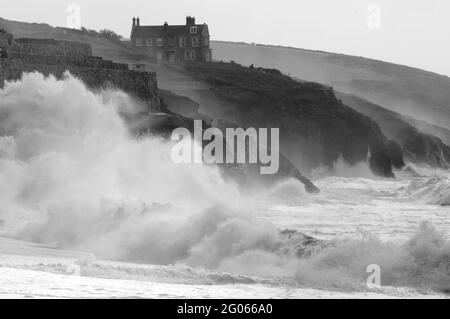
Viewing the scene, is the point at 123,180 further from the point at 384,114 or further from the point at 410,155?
the point at 384,114

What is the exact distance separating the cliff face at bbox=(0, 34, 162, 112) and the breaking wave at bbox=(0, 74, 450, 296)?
2.31 feet

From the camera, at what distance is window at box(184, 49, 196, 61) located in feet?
287

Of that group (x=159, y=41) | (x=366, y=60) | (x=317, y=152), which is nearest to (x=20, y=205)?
(x=317, y=152)

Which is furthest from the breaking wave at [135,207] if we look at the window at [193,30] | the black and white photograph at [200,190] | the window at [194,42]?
the window at [194,42]

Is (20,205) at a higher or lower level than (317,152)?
lower

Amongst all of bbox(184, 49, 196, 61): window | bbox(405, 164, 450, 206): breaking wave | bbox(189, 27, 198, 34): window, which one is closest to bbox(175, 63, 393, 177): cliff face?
bbox(405, 164, 450, 206): breaking wave

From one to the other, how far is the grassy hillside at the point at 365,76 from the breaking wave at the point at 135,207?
81.4m

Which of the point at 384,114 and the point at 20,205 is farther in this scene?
the point at 384,114

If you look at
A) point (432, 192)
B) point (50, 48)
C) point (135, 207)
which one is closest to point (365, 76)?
point (432, 192)

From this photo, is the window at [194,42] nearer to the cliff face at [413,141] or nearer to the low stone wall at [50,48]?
the cliff face at [413,141]

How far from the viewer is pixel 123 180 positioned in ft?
115

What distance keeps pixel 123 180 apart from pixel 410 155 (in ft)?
156

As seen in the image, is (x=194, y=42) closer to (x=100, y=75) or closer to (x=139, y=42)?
(x=139, y=42)
